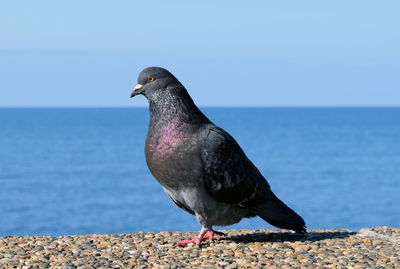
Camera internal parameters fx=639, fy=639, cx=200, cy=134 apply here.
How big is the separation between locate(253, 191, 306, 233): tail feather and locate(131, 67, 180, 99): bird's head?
1707 millimetres

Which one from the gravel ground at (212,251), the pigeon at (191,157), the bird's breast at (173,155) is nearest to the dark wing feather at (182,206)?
the pigeon at (191,157)

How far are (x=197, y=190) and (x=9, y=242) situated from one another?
2.59 meters

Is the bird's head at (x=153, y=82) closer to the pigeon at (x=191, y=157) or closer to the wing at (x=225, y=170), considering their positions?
the pigeon at (x=191, y=157)

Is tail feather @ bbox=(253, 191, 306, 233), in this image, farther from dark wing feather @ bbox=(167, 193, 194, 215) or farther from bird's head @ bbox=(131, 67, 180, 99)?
bird's head @ bbox=(131, 67, 180, 99)

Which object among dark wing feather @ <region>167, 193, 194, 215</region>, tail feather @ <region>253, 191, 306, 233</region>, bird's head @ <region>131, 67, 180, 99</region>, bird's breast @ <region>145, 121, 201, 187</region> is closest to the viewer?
bird's breast @ <region>145, 121, 201, 187</region>

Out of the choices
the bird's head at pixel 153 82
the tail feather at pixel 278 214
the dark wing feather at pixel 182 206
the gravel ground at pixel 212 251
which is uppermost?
the bird's head at pixel 153 82

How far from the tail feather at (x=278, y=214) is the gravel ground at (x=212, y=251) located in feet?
0.68

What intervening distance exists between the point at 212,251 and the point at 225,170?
95cm

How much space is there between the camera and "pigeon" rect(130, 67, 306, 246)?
6.57 m

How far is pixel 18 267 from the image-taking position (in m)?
6.45

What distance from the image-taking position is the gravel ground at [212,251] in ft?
21.5

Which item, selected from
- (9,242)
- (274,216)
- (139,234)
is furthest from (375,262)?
(9,242)

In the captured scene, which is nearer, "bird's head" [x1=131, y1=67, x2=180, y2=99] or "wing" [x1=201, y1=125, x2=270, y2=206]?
"wing" [x1=201, y1=125, x2=270, y2=206]

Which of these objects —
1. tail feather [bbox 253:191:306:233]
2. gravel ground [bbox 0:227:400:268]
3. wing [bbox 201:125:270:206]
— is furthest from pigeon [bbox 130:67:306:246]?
gravel ground [bbox 0:227:400:268]
